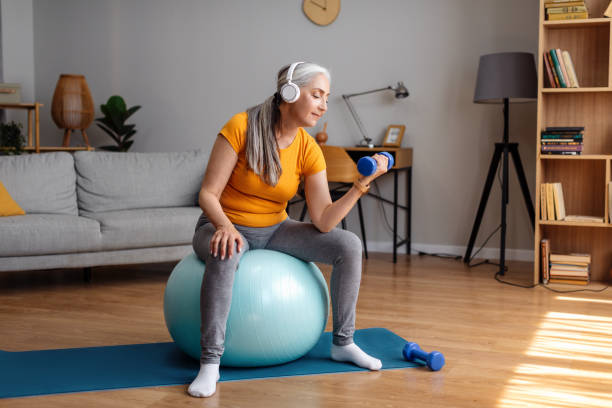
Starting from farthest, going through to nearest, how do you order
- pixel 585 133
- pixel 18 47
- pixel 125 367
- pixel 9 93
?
pixel 18 47 < pixel 9 93 < pixel 585 133 < pixel 125 367

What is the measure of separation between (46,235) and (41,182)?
586 millimetres

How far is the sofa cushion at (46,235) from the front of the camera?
3.37m

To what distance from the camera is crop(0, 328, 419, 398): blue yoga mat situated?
2.10m

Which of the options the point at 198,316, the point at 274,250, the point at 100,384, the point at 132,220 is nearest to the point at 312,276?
the point at 274,250

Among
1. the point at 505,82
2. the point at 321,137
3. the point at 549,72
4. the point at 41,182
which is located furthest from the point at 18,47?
the point at 549,72

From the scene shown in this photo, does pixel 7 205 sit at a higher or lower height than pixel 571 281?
higher

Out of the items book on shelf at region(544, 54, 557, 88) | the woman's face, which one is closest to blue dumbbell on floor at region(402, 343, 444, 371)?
the woman's face

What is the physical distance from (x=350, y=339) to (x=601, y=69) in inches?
98.2

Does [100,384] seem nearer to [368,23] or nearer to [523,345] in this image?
[523,345]

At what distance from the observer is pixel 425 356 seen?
7.47 feet

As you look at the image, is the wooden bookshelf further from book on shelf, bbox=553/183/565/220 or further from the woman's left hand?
the woman's left hand

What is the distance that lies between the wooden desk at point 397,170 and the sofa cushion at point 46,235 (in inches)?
71.8

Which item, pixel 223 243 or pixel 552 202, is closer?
pixel 223 243

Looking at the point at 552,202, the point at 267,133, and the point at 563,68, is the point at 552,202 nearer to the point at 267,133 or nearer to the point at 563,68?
the point at 563,68
